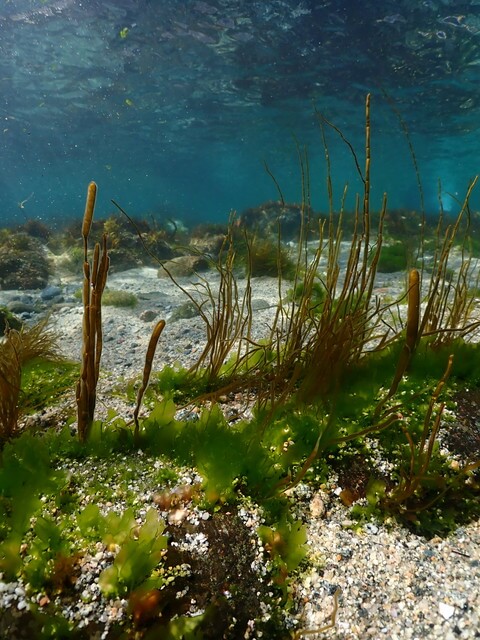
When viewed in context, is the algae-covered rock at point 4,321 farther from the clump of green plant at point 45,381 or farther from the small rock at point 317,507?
the small rock at point 317,507

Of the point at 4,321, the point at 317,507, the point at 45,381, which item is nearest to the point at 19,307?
the point at 4,321

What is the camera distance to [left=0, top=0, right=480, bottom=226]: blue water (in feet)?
46.3

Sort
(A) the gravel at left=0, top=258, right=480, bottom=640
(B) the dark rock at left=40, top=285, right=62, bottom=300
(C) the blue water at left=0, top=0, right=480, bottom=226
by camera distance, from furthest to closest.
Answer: (C) the blue water at left=0, top=0, right=480, bottom=226 < (B) the dark rock at left=40, top=285, right=62, bottom=300 < (A) the gravel at left=0, top=258, right=480, bottom=640

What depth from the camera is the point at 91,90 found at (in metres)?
23.7

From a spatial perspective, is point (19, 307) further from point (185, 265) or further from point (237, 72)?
point (237, 72)

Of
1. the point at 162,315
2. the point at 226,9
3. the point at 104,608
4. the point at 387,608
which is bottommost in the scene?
the point at 162,315

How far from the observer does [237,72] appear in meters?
19.3

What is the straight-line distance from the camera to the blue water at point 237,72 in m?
14.1

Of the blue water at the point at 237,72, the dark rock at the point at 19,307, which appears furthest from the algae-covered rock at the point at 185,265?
the blue water at the point at 237,72

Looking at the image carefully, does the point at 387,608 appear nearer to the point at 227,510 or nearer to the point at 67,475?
the point at 227,510

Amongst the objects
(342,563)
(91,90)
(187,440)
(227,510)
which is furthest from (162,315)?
(91,90)

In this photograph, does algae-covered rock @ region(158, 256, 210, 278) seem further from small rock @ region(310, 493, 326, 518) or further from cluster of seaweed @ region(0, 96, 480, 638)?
small rock @ region(310, 493, 326, 518)

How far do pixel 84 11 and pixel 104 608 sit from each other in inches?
801

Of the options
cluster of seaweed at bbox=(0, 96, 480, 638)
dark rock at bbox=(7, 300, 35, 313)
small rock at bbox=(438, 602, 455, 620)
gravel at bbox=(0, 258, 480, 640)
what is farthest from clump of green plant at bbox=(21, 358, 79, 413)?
dark rock at bbox=(7, 300, 35, 313)
